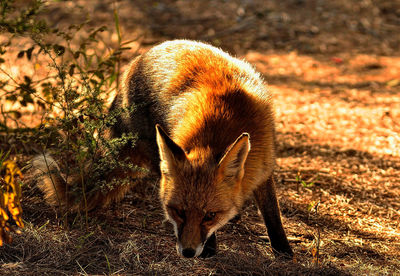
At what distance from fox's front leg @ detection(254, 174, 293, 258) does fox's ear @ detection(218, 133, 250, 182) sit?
0.53 meters

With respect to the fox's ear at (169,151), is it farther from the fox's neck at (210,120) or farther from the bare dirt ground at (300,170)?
the bare dirt ground at (300,170)

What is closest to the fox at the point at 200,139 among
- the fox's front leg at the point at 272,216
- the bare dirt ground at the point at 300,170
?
the fox's front leg at the point at 272,216

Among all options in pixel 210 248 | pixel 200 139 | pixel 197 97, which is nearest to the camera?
pixel 200 139

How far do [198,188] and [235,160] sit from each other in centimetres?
33

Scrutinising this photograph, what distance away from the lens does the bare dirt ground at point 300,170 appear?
331 cm

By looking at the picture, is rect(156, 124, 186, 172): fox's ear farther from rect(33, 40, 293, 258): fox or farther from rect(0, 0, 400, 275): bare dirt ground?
rect(0, 0, 400, 275): bare dirt ground

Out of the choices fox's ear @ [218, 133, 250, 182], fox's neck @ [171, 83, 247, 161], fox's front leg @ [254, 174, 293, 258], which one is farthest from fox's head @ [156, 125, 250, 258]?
fox's front leg @ [254, 174, 293, 258]

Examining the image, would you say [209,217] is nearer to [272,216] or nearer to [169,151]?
[169,151]

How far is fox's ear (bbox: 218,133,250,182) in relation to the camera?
3.03 metres

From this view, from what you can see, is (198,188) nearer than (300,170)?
Yes

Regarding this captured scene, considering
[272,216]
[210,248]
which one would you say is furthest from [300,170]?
[210,248]

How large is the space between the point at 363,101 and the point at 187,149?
4175 millimetres

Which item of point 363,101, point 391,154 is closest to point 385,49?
point 363,101

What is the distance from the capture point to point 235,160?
3227 mm
